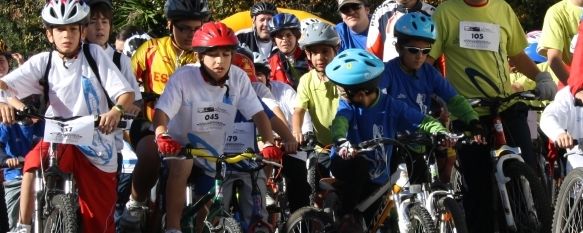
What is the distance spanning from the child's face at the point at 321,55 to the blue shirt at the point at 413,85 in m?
1.17

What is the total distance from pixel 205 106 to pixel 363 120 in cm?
115

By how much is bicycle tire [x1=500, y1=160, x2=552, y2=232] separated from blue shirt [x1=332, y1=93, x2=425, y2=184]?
88 centimetres

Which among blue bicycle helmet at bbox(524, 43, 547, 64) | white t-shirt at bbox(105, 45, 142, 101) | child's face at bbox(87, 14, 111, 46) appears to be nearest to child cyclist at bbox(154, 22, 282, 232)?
white t-shirt at bbox(105, 45, 142, 101)

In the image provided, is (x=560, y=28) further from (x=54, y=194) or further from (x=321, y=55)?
(x=54, y=194)

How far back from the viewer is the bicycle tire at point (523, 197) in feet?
27.6

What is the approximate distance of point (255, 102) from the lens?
8820mm

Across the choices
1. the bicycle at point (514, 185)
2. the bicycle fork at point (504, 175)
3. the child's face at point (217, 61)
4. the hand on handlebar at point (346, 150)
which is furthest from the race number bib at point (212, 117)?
the bicycle fork at point (504, 175)

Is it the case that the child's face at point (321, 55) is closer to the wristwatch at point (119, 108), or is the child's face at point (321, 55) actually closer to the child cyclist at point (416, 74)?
the child cyclist at point (416, 74)

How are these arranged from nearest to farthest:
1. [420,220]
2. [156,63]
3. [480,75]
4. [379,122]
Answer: [420,220] → [379,122] → [480,75] → [156,63]

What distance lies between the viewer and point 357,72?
816cm

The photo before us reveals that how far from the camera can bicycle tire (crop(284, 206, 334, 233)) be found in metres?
8.45

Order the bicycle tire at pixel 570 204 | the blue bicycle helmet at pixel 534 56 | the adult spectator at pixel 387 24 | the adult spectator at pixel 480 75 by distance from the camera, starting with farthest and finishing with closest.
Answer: the blue bicycle helmet at pixel 534 56, the adult spectator at pixel 387 24, the adult spectator at pixel 480 75, the bicycle tire at pixel 570 204

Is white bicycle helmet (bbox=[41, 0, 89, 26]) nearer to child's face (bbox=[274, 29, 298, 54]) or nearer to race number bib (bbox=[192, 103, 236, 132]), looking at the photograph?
race number bib (bbox=[192, 103, 236, 132])

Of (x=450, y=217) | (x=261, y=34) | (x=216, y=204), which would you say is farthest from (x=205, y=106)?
(x=261, y=34)
